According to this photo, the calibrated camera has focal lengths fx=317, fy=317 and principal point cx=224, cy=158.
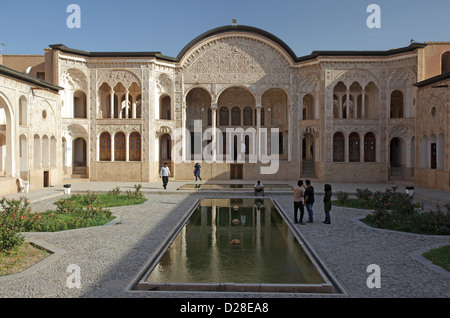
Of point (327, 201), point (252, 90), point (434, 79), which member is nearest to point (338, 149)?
point (434, 79)

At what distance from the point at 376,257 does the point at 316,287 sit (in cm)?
252

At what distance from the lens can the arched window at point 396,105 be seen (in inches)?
992

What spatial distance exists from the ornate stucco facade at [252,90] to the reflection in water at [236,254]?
13022 millimetres

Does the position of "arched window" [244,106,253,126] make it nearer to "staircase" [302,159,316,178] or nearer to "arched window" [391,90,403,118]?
"staircase" [302,159,316,178]

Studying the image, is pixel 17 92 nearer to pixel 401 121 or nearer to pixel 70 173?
pixel 70 173

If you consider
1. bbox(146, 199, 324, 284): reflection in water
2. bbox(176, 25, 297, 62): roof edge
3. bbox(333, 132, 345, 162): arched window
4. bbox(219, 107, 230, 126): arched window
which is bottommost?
bbox(146, 199, 324, 284): reflection in water

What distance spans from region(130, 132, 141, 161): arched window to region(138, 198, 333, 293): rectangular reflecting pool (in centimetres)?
1387

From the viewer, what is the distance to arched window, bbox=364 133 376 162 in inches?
935

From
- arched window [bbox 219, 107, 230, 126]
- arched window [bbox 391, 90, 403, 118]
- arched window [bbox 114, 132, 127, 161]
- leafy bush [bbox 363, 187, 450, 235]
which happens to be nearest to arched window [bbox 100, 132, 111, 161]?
arched window [bbox 114, 132, 127, 161]

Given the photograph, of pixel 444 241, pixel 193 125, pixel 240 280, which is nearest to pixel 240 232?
pixel 240 280

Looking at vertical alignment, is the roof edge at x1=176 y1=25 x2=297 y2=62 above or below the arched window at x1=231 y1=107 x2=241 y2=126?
above

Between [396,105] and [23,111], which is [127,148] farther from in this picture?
[396,105]

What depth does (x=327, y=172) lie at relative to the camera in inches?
911

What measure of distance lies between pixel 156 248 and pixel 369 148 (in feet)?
67.8
